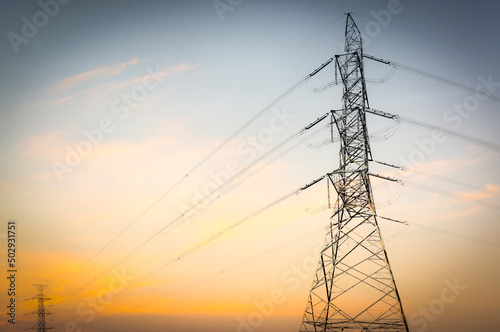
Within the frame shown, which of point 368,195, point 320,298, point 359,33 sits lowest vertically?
point 320,298

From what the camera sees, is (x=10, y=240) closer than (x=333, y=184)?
No

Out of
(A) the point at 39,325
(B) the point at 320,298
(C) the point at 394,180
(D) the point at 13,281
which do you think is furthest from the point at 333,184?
(A) the point at 39,325

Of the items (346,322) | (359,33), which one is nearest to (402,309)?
(346,322)

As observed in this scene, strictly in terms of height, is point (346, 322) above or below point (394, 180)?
below

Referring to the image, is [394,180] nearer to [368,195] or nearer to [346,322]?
[368,195]

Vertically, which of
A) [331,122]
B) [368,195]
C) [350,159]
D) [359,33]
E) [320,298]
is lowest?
[320,298]

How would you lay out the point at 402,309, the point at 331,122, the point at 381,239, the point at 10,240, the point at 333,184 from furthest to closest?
1. the point at 10,240
2. the point at 331,122
3. the point at 333,184
4. the point at 381,239
5. the point at 402,309

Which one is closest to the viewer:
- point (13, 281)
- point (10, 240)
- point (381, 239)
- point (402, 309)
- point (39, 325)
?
point (402, 309)

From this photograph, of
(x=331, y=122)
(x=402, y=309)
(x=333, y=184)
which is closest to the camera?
(x=402, y=309)

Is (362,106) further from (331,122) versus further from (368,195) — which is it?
(368,195)
